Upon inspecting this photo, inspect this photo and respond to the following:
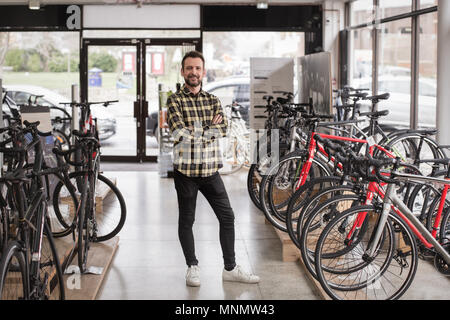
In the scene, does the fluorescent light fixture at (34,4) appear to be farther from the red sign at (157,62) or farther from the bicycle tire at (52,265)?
the bicycle tire at (52,265)

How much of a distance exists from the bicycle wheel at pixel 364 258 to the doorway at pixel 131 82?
7667 millimetres

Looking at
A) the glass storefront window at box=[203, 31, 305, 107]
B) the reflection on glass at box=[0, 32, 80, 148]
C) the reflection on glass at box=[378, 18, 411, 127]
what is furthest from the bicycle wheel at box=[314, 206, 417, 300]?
the reflection on glass at box=[0, 32, 80, 148]

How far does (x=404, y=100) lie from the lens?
8.12 metres

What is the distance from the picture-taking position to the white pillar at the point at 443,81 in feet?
19.4

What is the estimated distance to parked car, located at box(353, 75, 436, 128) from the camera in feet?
24.3

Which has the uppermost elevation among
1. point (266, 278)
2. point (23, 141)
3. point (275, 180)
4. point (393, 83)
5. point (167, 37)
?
point (167, 37)

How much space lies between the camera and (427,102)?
750 centimetres

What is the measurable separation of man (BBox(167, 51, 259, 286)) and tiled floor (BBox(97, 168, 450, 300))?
20cm

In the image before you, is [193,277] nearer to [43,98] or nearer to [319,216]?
[319,216]

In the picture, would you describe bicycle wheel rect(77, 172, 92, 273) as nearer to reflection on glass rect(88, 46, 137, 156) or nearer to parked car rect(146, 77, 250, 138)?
parked car rect(146, 77, 250, 138)

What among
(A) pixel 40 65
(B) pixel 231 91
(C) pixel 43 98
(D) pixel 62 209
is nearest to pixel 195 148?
(D) pixel 62 209

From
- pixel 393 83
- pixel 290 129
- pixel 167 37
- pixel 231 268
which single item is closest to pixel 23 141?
pixel 231 268

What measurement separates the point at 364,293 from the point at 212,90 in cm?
785
